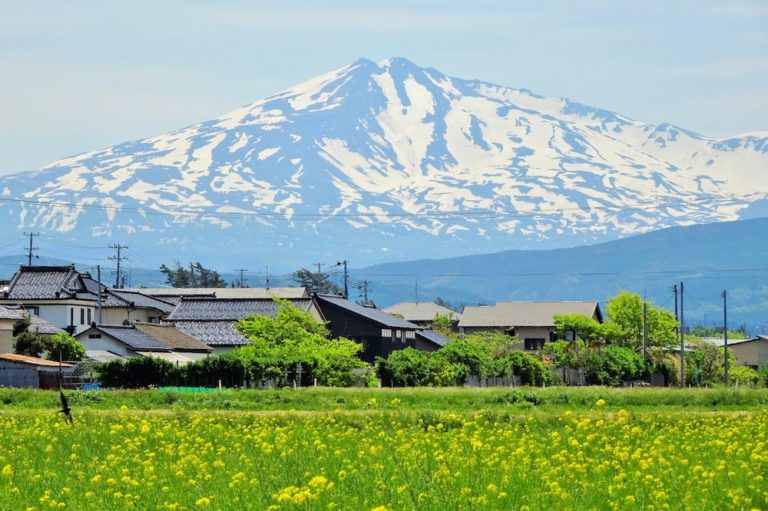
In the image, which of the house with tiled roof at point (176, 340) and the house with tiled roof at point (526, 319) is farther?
the house with tiled roof at point (526, 319)

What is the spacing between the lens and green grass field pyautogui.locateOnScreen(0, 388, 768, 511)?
14977 mm

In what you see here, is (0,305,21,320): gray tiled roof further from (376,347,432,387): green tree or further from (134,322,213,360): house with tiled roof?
(376,347,432,387): green tree

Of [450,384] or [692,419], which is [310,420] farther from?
[450,384]

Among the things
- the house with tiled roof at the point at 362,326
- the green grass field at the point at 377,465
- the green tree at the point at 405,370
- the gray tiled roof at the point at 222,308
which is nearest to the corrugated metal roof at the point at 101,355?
the green tree at the point at 405,370

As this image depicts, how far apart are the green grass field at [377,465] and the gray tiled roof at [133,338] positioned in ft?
122

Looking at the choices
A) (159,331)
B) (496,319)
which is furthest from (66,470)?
(496,319)

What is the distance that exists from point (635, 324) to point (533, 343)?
18499mm

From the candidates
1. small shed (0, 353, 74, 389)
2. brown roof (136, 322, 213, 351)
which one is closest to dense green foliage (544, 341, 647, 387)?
brown roof (136, 322, 213, 351)

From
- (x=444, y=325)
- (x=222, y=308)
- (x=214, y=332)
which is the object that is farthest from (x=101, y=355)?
(x=444, y=325)

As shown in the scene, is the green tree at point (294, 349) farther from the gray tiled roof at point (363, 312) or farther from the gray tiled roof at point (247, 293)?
the gray tiled roof at point (247, 293)

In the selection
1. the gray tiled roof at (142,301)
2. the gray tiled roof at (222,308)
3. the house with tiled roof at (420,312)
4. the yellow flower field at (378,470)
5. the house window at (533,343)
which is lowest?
the yellow flower field at (378,470)

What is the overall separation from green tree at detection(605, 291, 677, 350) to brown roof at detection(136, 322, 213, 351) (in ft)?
99.4

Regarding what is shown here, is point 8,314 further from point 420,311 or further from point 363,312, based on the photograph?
point 420,311

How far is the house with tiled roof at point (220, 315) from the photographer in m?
78.4
